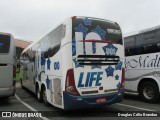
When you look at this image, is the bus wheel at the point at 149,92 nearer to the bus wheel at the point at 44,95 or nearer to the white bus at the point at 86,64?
the white bus at the point at 86,64

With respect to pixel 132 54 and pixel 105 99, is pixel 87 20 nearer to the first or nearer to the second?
pixel 105 99

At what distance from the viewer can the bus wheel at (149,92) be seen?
32.9 ft

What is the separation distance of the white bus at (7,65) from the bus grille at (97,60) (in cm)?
408

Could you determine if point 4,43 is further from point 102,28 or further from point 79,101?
point 79,101

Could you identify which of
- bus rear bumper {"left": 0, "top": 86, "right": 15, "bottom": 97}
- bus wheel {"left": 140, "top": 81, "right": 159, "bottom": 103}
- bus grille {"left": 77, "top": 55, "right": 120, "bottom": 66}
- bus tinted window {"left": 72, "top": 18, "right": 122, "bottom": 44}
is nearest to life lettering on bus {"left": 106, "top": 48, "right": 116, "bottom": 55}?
bus grille {"left": 77, "top": 55, "right": 120, "bottom": 66}

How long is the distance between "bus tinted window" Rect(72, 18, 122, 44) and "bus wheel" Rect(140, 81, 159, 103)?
2.83 metres

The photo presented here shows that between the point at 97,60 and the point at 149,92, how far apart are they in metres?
3.79

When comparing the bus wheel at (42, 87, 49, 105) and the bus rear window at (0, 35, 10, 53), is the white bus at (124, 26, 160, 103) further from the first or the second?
the bus rear window at (0, 35, 10, 53)

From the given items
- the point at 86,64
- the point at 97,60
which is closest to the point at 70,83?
the point at 86,64

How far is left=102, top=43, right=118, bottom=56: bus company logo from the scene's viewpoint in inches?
318

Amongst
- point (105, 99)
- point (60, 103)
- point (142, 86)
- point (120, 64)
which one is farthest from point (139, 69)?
point (60, 103)

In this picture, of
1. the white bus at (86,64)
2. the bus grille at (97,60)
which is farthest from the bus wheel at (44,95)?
the bus grille at (97,60)

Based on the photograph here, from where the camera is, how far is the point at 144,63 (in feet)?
34.7

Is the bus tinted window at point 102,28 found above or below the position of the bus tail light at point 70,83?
above
